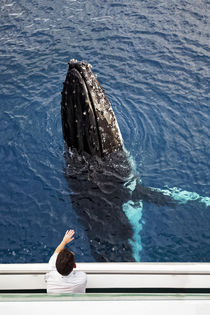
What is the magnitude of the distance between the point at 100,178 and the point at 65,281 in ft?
14.1

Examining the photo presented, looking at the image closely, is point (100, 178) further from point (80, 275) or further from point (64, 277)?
point (80, 275)

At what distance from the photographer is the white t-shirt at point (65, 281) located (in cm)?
364

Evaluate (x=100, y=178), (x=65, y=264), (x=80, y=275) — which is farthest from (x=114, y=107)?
(x=80, y=275)

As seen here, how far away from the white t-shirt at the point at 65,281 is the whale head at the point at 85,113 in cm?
412

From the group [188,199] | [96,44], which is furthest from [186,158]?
[96,44]

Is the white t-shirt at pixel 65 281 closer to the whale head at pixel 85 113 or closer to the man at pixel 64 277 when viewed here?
the man at pixel 64 277

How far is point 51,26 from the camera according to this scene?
1582 centimetres

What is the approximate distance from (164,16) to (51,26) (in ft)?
16.3

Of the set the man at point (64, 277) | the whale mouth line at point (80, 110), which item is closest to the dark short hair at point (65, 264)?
the man at point (64, 277)

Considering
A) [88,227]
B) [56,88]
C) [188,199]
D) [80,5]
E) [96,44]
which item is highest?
[80,5]

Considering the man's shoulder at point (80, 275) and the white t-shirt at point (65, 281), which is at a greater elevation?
the man's shoulder at point (80, 275)

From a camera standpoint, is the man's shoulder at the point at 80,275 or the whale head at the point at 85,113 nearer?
the man's shoulder at the point at 80,275

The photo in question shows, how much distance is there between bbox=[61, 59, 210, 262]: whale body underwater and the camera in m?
7.79

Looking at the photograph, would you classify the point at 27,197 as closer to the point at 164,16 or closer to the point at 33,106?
the point at 33,106
